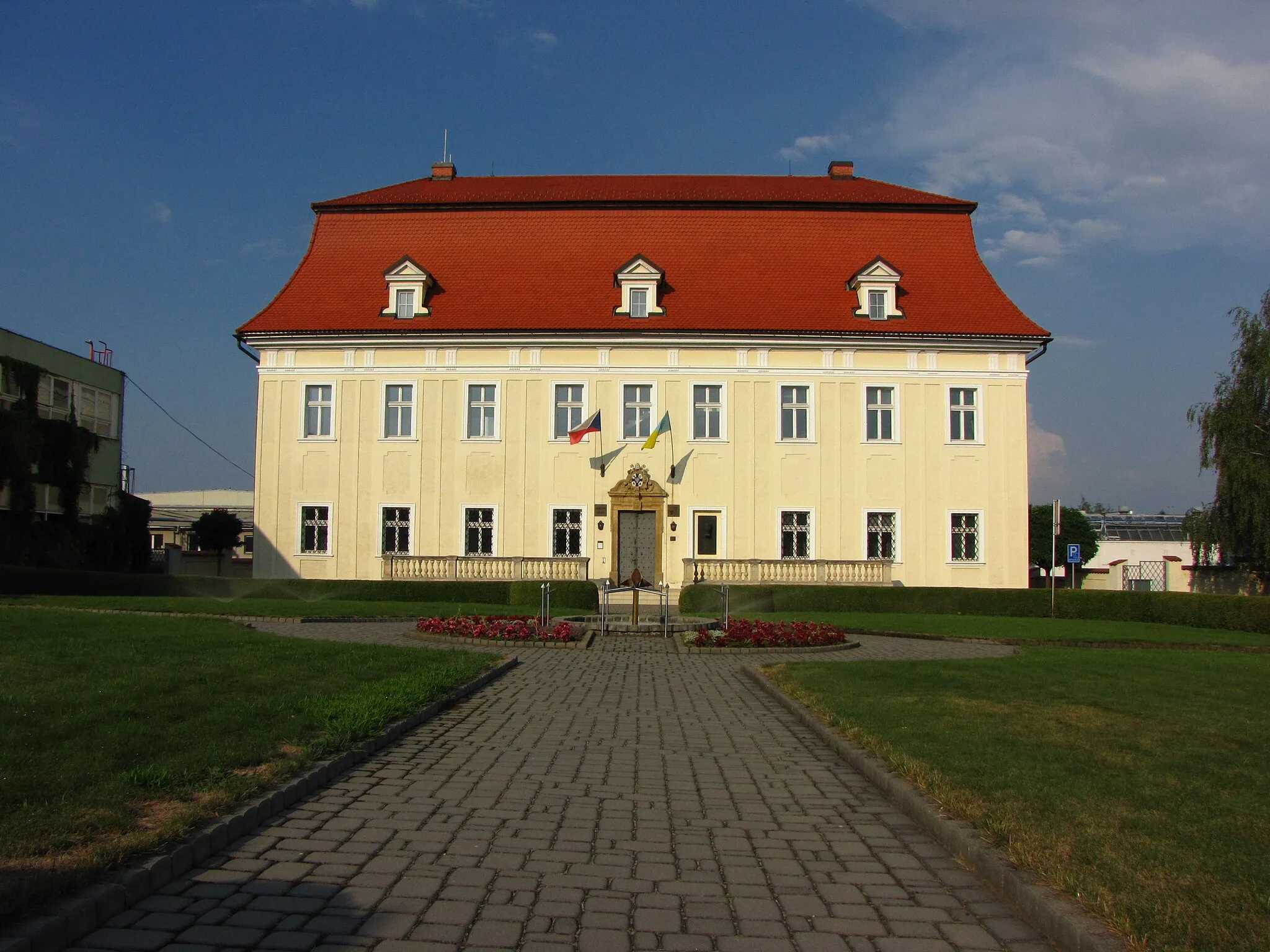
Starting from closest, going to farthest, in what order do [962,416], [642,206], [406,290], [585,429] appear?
[585,429] → [962,416] → [406,290] → [642,206]

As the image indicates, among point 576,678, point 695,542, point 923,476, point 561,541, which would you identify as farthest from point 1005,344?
point 576,678

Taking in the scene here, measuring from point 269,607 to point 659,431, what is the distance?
15.2m

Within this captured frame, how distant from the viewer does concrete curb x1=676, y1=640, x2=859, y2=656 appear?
17.9 meters

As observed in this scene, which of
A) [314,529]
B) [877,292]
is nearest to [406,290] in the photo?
[314,529]

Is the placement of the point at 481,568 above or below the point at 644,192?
below

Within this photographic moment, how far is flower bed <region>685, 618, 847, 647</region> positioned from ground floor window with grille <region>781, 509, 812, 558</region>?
52.2 ft

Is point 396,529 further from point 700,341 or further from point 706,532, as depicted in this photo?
point 700,341

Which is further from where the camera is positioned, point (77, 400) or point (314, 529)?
point (77, 400)

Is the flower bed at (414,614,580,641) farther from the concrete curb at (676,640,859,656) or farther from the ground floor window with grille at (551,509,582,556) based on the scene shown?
the ground floor window with grille at (551,509,582,556)

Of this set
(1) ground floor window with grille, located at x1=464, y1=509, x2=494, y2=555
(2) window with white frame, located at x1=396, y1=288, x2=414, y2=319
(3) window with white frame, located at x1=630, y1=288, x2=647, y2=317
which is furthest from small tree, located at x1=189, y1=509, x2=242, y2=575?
(3) window with white frame, located at x1=630, y1=288, x2=647, y2=317

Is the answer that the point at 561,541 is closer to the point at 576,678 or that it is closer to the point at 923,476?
the point at 923,476

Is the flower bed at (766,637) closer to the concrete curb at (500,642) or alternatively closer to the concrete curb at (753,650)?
the concrete curb at (753,650)

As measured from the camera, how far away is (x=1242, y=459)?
36.6 meters

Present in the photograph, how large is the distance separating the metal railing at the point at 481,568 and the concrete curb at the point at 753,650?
53.2ft
